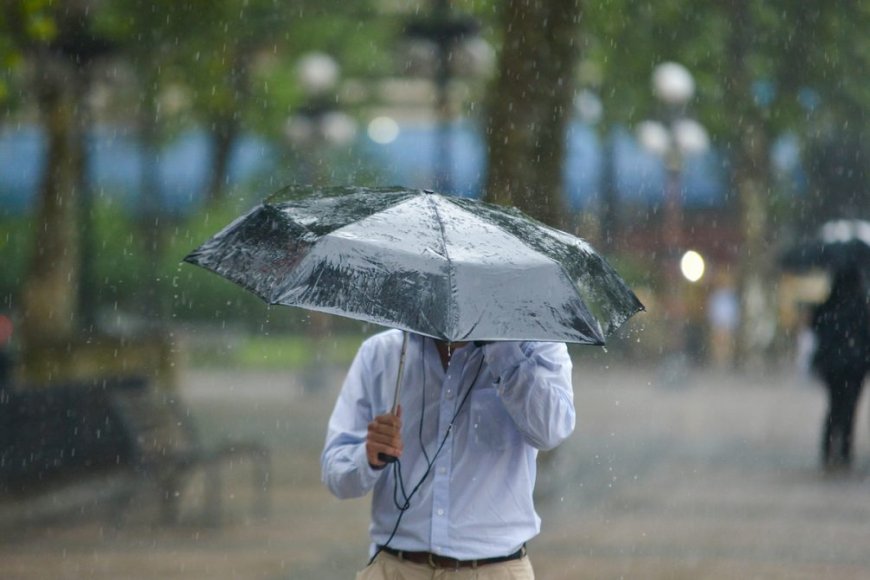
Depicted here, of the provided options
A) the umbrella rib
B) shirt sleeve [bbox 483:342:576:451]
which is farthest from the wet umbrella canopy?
shirt sleeve [bbox 483:342:576:451]

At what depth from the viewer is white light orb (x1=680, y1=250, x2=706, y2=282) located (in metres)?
11.1

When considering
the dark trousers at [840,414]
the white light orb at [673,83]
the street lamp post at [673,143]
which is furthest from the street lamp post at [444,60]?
the dark trousers at [840,414]

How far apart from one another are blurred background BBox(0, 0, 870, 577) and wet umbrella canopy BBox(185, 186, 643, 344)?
577cm

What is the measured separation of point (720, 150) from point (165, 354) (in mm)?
4802

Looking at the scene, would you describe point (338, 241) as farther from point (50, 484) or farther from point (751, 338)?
point (751, 338)

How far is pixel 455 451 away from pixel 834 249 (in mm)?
6536

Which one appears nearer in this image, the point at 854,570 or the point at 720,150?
the point at 854,570

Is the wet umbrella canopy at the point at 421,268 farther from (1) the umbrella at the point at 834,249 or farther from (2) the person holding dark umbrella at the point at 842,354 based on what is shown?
(1) the umbrella at the point at 834,249

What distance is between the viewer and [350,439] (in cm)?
372

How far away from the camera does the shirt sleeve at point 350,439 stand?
360 centimetres

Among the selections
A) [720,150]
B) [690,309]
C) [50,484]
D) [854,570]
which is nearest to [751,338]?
[690,309]

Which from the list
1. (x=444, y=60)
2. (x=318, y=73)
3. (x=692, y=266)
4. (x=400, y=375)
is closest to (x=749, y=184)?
(x=692, y=266)

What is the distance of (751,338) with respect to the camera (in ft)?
36.7

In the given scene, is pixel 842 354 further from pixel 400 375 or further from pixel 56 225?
pixel 400 375
